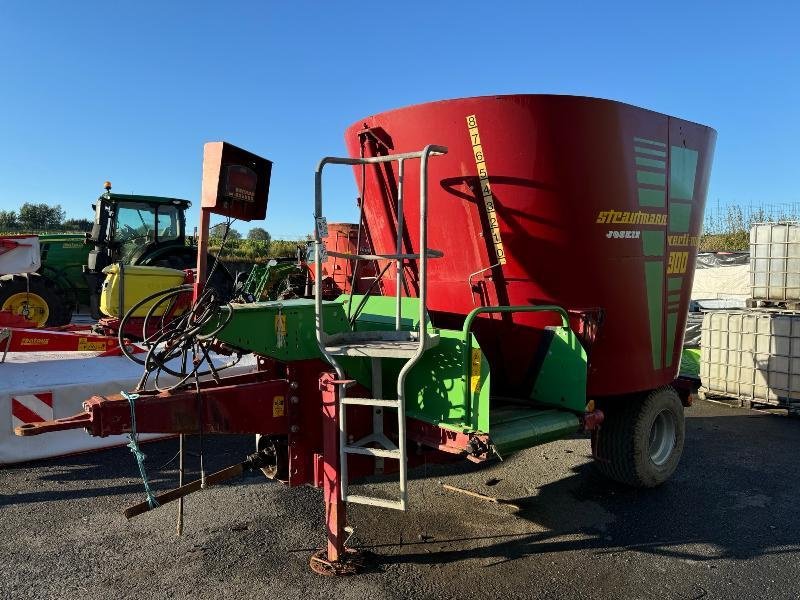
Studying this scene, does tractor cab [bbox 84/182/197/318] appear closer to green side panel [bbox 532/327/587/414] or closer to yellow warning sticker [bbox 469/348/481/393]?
green side panel [bbox 532/327/587/414]

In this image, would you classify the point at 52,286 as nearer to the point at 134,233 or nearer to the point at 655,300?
the point at 134,233

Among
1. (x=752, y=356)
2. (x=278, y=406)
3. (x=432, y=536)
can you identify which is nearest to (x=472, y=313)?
(x=278, y=406)

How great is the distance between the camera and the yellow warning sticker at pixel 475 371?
3361 millimetres

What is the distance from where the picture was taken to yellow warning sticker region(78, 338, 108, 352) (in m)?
6.09

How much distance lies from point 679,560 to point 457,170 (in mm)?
2814

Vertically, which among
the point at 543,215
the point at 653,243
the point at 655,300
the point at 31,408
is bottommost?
the point at 31,408

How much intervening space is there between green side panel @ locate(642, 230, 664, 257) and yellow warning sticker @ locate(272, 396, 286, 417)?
9.11ft

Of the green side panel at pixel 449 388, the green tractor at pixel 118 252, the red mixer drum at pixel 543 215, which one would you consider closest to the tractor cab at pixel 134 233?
the green tractor at pixel 118 252

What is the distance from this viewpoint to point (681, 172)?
4648mm

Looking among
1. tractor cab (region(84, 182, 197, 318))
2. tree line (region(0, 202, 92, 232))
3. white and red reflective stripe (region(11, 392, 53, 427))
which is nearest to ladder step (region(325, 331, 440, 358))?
white and red reflective stripe (region(11, 392, 53, 427))

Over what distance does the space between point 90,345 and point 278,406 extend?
3.55m

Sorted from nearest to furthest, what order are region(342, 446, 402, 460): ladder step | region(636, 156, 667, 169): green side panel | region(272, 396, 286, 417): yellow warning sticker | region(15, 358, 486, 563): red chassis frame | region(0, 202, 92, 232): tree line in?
1. region(15, 358, 486, 563): red chassis frame
2. region(342, 446, 402, 460): ladder step
3. region(272, 396, 286, 417): yellow warning sticker
4. region(636, 156, 667, 169): green side panel
5. region(0, 202, 92, 232): tree line

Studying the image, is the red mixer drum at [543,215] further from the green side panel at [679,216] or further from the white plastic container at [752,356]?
the white plastic container at [752,356]

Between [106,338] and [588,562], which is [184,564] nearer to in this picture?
[588,562]
